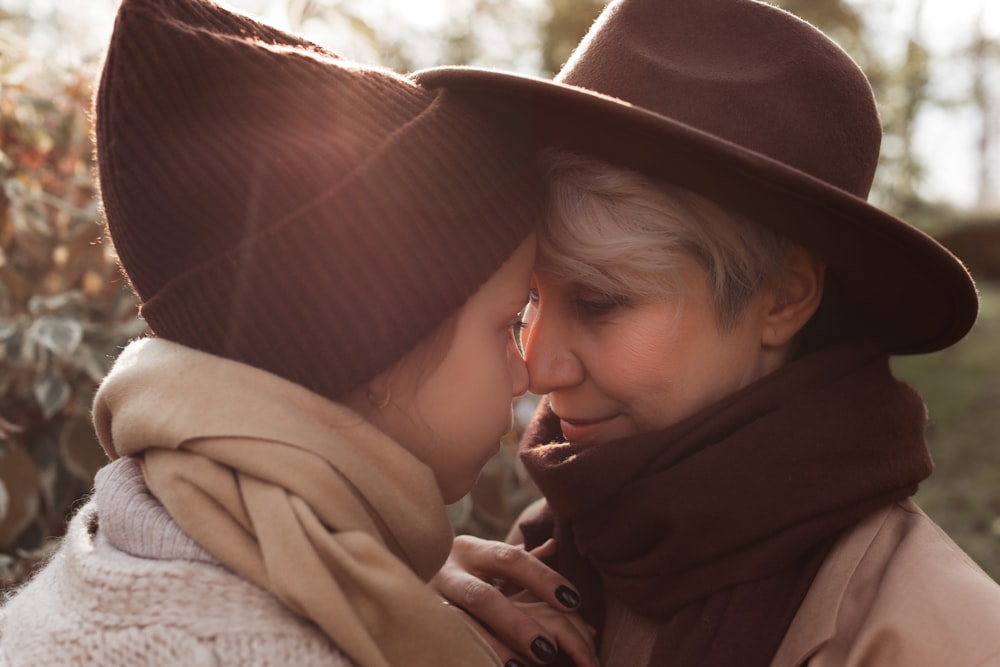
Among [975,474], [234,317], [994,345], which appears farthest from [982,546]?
[234,317]

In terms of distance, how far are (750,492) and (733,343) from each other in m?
0.36

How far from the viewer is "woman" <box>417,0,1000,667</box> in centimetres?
170

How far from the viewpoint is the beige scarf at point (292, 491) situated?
1.33 m

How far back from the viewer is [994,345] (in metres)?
10.6

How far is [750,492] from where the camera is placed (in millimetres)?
1803

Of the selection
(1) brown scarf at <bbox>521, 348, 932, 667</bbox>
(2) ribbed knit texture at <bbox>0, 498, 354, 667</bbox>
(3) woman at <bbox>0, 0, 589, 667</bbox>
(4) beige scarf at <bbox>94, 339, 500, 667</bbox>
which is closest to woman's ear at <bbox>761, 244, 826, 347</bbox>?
(1) brown scarf at <bbox>521, 348, 932, 667</bbox>

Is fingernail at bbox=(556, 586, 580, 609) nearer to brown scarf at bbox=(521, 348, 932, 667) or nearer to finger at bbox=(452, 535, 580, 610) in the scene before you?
finger at bbox=(452, 535, 580, 610)

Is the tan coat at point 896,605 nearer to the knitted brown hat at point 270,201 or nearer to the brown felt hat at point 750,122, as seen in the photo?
the brown felt hat at point 750,122

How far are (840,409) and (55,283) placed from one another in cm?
249

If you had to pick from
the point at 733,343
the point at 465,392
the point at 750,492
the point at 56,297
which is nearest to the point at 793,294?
the point at 733,343

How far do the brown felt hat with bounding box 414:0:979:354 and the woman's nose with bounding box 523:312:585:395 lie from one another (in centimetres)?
40

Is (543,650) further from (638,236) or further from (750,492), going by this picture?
(638,236)

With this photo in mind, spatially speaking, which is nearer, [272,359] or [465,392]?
[272,359]

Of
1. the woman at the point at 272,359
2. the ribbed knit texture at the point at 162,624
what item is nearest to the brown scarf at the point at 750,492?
the woman at the point at 272,359
